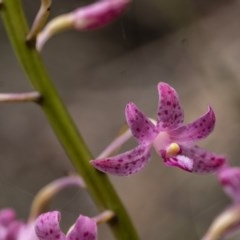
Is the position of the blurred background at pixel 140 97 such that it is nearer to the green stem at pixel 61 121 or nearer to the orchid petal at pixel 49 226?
the green stem at pixel 61 121

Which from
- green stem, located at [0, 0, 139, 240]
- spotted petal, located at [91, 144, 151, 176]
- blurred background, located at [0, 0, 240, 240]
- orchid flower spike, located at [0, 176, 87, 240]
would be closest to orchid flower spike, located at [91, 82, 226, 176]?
spotted petal, located at [91, 144, 151, 176]

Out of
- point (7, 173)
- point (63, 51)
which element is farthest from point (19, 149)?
point (63, 51)

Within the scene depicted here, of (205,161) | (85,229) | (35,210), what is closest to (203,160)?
(205,161)

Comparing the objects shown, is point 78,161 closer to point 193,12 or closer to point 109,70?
point 193,12

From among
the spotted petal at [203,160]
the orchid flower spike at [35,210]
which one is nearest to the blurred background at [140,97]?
the orchid flower spike at [35,210]

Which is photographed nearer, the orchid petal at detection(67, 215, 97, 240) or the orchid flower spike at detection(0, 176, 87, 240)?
the orchid petal at detection(67, 215, 97, 240)

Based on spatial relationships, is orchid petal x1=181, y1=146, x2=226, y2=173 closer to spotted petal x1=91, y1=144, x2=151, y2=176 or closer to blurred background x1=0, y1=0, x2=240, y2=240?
spotted petal x1=91, y1=144, x2=151, y2=176

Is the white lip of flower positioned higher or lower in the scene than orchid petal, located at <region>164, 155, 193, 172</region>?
higher

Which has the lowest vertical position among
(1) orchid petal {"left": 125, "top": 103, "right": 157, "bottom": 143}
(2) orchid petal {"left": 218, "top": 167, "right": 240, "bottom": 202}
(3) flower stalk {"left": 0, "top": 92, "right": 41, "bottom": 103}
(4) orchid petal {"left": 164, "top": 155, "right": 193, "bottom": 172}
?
(2) orchid petal {"left": 218, "top": 167, "right": 240, "bottom": 202}
